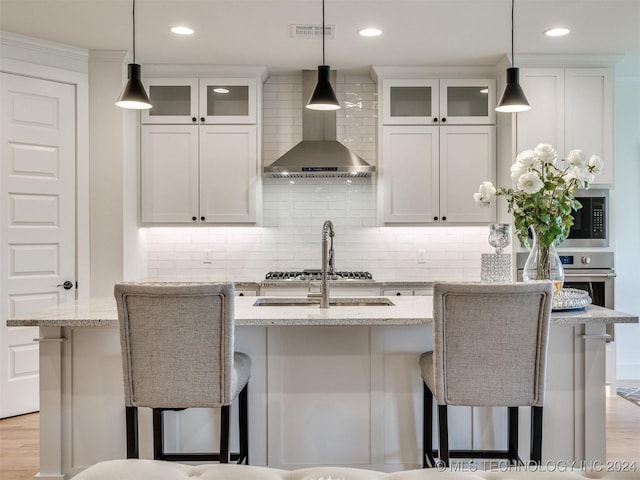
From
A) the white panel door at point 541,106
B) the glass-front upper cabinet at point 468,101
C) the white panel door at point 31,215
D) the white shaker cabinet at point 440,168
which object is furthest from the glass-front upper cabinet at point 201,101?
the white panel door at point 541,106

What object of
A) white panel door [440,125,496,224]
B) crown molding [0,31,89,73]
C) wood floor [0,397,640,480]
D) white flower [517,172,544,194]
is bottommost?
wood floor [0,397,640,480]

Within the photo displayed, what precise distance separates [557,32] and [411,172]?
4.71ft

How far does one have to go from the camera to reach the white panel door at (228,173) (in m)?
4.34

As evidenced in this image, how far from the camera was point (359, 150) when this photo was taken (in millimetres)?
4645

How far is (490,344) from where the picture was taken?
1.98 m

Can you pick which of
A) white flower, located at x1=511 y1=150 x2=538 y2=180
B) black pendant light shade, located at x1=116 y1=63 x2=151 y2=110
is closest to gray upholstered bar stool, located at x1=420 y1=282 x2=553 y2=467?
white flower, located at x1=511 y1=150 x2=538 y2=180

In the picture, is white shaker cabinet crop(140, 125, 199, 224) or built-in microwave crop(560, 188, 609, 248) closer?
built-in microwave crop(560, 188, 609, 248)

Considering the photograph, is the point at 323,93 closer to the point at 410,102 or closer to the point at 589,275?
the point at 410,102

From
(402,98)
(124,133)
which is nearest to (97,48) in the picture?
(124,133)

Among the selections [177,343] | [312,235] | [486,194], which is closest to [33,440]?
[177,343]

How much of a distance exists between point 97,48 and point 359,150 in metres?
2.23

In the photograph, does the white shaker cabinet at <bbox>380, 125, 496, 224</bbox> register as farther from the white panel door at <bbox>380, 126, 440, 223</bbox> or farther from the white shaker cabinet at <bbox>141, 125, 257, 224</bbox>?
the white shaker cabinet at <bbox>141, 125, 257, 224</bbox>

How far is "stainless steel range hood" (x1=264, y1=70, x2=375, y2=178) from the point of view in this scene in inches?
166

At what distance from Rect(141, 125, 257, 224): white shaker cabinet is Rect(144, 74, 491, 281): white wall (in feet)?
1.06
